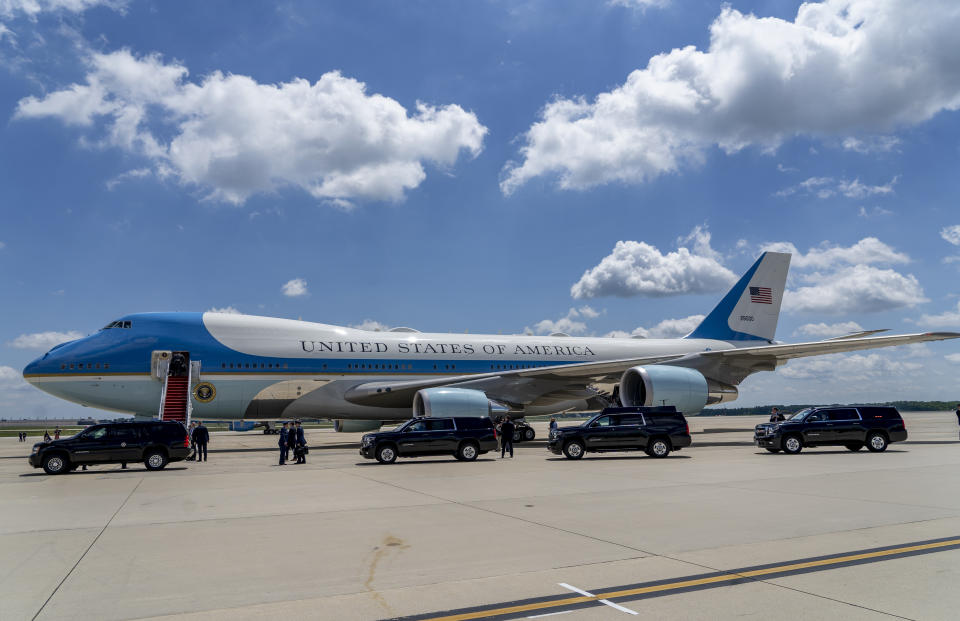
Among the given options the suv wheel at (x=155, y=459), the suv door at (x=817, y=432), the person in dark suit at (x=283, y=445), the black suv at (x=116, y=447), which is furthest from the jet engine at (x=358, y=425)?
the suv door at (x=817, y=432)

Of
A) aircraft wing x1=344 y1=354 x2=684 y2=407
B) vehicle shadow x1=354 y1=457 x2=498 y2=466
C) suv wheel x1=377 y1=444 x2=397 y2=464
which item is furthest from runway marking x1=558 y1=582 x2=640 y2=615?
aircraft wing x1=344 y1=354 x2=684 y2=407

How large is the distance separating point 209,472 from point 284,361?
9.49 m

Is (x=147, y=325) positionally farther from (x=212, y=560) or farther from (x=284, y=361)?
(x=212, y=560)

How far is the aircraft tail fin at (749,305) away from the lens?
127ft

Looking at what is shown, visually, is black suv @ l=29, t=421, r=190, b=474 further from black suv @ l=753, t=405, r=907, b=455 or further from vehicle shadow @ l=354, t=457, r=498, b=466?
black suv @ l=753, t=405, r=907, b=455

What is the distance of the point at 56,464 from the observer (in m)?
19.3

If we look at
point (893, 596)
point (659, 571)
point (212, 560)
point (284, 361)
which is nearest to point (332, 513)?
point (212, 560)

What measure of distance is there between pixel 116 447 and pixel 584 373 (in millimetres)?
18374

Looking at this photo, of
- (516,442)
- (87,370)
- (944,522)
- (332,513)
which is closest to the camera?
(944,522)

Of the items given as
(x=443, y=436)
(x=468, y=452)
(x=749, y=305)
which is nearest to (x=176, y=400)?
(x=443, y=436)

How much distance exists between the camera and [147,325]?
90.7 ft

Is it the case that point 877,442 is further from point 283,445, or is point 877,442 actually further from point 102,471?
point 102,471

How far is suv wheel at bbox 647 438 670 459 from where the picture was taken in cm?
2173

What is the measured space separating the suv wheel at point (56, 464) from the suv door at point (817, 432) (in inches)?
893
